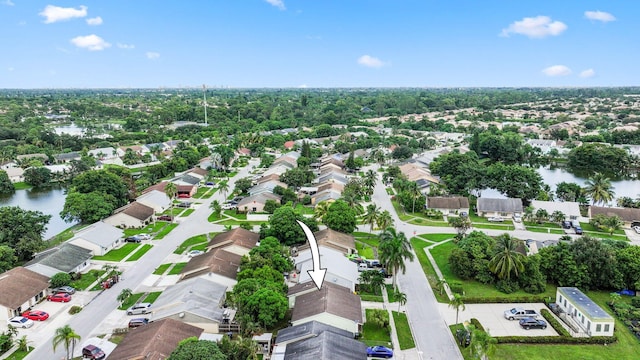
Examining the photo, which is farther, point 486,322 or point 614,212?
point 614,212

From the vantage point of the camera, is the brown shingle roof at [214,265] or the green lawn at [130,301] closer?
the green lawn at [130,301]

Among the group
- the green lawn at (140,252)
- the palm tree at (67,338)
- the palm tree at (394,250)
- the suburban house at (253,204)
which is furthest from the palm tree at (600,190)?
the palm tree at (67,338)

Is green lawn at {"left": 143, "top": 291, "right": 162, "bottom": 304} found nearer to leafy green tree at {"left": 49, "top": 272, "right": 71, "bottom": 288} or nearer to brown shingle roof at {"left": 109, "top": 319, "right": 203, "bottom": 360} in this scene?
brown shingle roof at {"left": 109, "top": 319, "right": 203, "bottom": 360}

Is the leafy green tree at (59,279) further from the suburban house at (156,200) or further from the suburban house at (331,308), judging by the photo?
the suburban house at (156,200)

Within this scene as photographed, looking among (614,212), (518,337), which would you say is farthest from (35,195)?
(614,212)

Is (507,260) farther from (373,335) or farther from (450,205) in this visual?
(450,205)

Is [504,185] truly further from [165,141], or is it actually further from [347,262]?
[165,141]
